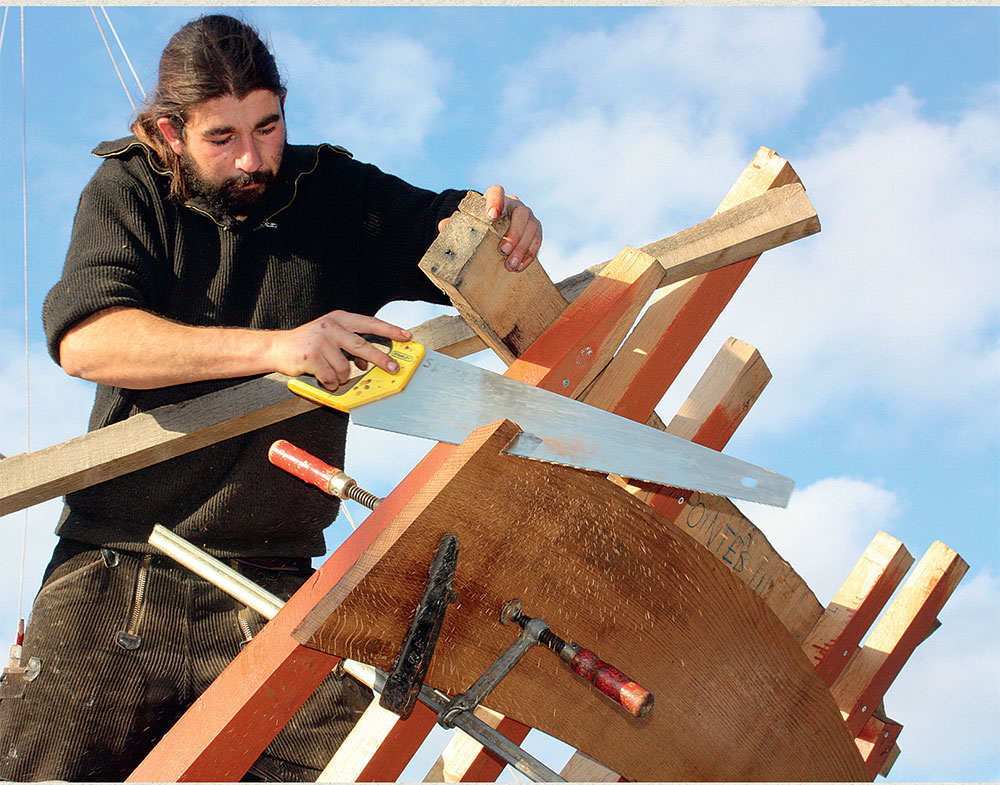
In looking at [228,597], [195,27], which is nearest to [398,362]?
[228,597]

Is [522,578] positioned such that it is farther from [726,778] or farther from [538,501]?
[726,778]

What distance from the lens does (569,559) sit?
1.70m

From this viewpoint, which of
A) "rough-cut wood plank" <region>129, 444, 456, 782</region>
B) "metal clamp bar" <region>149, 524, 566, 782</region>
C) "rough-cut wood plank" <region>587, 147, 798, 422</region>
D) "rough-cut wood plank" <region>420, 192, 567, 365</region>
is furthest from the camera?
"rough-cut wood plank" <region>587, 147, 798, 422</region>

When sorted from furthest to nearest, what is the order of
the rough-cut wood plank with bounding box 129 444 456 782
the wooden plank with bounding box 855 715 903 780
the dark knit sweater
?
the wooden plank with bounding box 855 715 903 780 → the dark knit sweater → the rough-cut wood plank with bounding box 129 444 456 782

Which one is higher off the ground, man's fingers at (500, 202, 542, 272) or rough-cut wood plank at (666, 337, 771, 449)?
rough-cut wood plank at (666, 337, 771, 449)

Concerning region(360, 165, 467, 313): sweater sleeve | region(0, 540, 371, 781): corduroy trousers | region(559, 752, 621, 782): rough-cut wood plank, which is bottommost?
region(0, 540, 371, 781): corduroy trousers

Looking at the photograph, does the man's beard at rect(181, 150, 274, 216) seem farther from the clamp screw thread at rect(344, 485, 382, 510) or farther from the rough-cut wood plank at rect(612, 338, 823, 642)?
the rough-cut wood plank at rect(612, 338, 823, 642)

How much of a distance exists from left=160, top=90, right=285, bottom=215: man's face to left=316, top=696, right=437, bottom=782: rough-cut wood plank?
157 centimetres

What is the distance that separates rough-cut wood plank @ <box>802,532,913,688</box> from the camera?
2.95 metres

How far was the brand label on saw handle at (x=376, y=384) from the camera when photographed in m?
1.79

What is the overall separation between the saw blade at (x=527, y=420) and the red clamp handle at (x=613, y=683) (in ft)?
1.16

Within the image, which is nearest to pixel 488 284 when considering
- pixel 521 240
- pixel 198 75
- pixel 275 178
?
pixel 521 240

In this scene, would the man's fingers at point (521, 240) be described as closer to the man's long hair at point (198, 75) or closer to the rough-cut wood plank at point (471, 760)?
the rough-cut wood plank at point (471, 760)

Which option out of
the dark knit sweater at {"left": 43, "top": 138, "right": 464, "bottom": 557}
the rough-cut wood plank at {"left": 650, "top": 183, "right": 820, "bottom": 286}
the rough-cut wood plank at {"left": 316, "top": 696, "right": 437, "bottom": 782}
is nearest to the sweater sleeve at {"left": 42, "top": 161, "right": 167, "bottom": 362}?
the dark knit sweater at {"left": 43, "top": 138, "right": 464, "bottom": 557}
